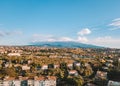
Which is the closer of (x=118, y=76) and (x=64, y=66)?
(x=118, y=76)

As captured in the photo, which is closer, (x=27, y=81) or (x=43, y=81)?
(x=27, y=81)

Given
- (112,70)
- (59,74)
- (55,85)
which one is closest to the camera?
(55,85)

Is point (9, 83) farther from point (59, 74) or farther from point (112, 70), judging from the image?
point (112, 70)

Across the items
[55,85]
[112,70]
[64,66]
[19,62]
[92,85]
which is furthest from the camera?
[19,62]

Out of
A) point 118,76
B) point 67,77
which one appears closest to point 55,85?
point 67,77

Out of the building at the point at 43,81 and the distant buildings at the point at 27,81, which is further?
the building at the point at 43,81

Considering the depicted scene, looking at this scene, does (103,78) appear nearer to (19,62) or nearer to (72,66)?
(72,66)

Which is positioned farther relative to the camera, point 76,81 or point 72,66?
point 72,66

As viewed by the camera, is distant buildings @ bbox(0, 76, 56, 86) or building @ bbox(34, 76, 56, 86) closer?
distant buildings @ bbox(0, 76, 56, 86)

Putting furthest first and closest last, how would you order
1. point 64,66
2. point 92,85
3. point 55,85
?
point 64,66 → point 55,85 → point 92,85

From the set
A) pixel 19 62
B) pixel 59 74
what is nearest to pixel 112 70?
pixel 59 74
